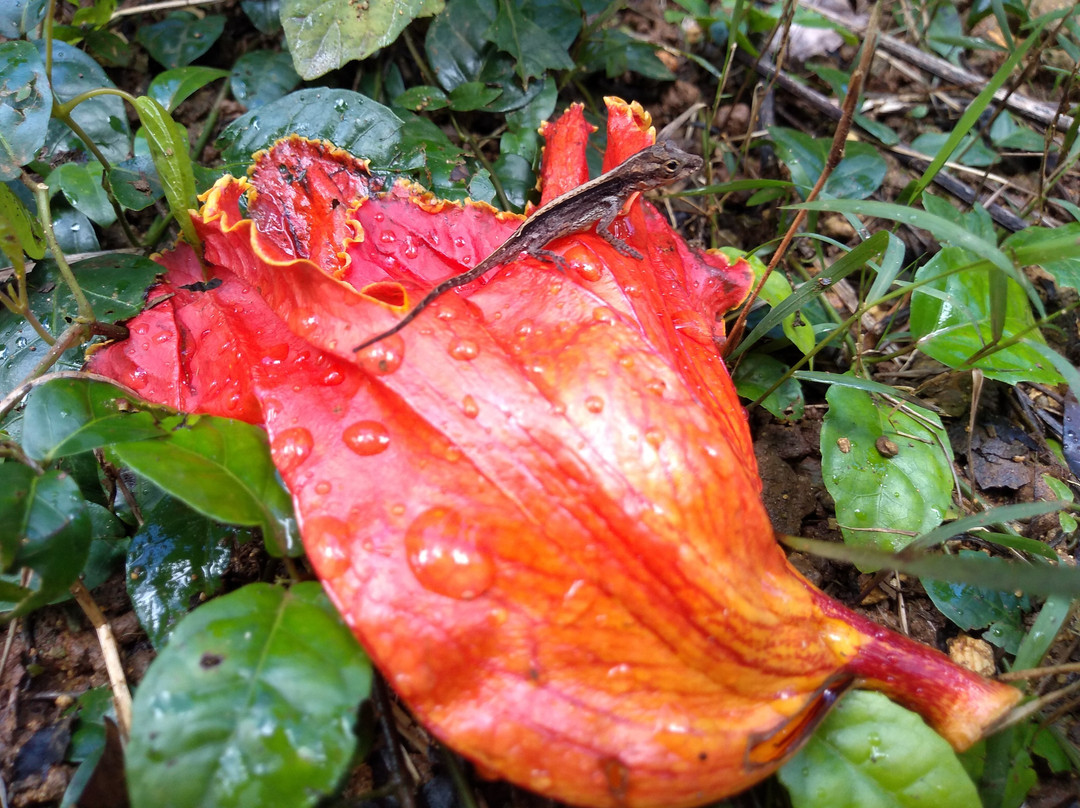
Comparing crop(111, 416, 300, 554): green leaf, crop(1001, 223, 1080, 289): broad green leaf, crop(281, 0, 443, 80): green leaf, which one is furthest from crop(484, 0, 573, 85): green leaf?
crop(111, 416, 300, 554): green leaf

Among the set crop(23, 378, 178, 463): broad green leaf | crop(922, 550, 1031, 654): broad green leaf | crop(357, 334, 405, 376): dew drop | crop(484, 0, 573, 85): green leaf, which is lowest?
crop(922, 550, 1031, 654): broad green leaf

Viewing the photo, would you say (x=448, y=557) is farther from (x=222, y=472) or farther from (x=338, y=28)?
(x=338, y=28)

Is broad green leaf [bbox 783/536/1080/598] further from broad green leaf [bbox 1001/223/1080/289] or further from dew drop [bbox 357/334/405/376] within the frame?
broad green leaf [bbox 1001/223/1080/289]

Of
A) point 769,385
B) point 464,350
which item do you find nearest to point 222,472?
point 464,350

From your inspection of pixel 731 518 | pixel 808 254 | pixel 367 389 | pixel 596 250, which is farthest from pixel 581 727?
pixel 808 254

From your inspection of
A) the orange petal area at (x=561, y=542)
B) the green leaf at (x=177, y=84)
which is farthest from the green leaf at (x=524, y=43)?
the orange petal area at (x=561, y=542)

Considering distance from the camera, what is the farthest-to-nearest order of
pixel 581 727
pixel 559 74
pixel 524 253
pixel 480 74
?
pixel 559 74 → pixel 480 74 → pixel 524 253 → pixel 581 727

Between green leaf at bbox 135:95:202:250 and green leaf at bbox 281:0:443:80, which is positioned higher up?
green leaf at bbox 281:0:443:80

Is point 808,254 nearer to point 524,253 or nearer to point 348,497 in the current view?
point 524,253
